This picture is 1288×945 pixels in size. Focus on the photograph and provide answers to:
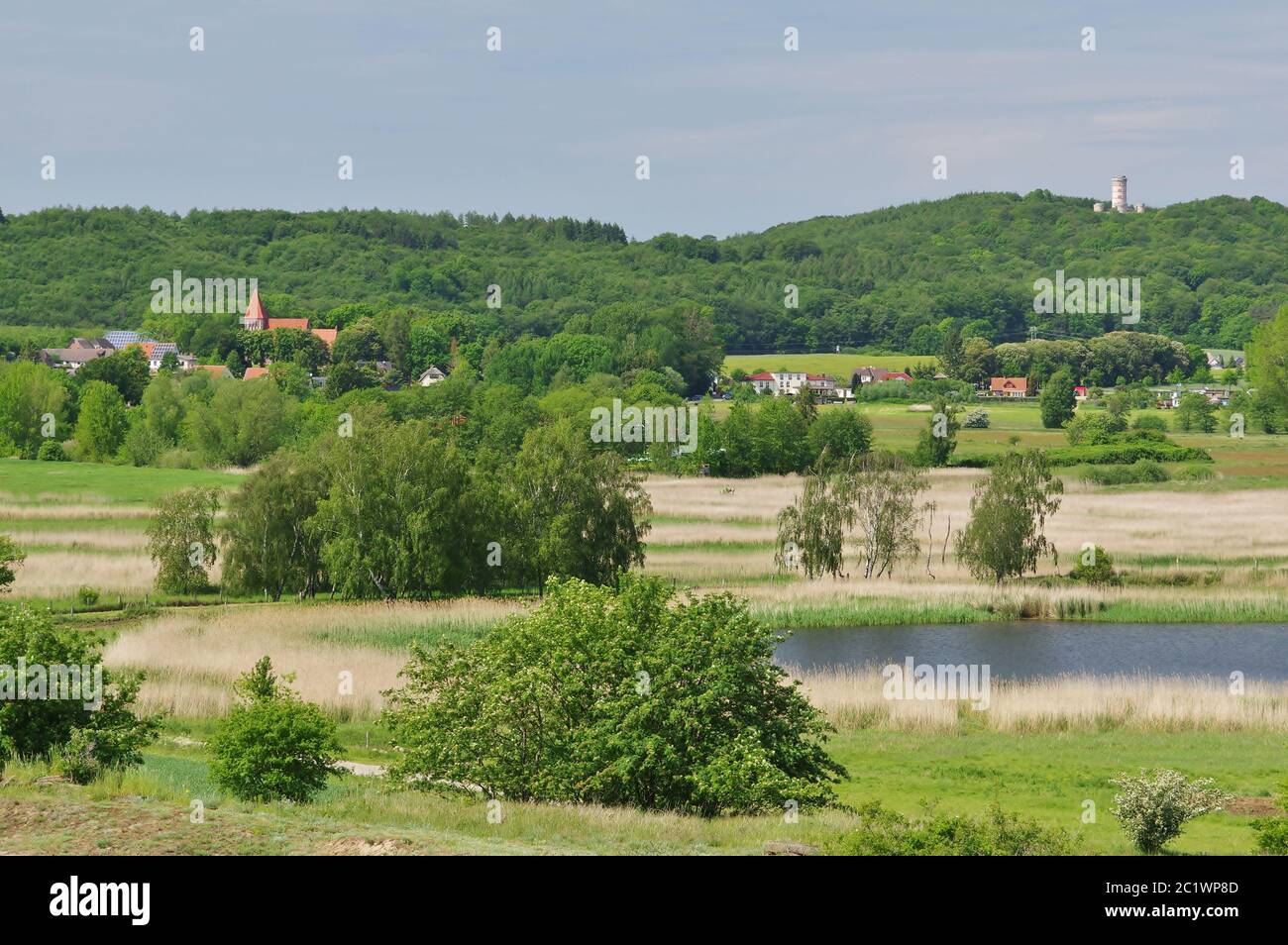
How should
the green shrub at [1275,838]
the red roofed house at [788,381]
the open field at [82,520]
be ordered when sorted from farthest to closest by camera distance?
the red roofed house at [788,381] < the open field at [82,520] < the green shrub at [1275,838]

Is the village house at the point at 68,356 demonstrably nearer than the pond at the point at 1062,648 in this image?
No

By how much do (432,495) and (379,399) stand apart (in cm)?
8352

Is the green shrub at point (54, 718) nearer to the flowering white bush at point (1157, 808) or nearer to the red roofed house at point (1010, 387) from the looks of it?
the flowering white bush at point (1157, 808)

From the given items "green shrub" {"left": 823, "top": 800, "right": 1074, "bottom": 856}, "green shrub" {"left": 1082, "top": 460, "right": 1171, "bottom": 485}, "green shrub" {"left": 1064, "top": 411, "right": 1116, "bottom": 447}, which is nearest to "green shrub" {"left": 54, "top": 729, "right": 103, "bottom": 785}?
"green shrub" {"left": 823, "top": 800, "right": 1074, "bottom": 856}

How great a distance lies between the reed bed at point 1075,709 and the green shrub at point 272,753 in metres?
13.6

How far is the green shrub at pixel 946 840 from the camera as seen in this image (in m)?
16.7

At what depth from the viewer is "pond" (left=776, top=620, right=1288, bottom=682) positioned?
43.6 meters

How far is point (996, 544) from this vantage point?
58750mm

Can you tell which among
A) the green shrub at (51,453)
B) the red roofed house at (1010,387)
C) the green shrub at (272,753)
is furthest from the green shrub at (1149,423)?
the green shrub at (272,753)

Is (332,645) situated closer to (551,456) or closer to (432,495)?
(432,495)

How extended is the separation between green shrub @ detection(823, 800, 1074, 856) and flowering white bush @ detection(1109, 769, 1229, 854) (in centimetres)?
348

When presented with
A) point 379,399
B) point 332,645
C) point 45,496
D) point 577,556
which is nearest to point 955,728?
point 332,645

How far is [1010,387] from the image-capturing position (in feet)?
565

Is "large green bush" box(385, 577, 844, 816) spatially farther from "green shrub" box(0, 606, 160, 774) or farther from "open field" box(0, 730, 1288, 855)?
"green shrub" box(0, 606, 160, 774)
